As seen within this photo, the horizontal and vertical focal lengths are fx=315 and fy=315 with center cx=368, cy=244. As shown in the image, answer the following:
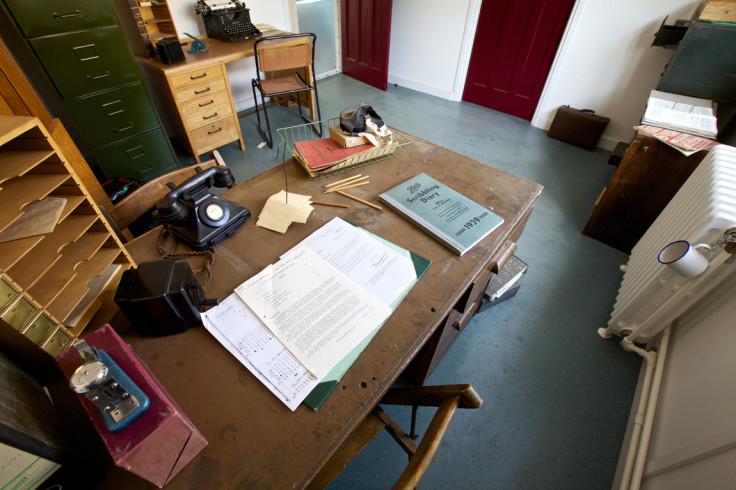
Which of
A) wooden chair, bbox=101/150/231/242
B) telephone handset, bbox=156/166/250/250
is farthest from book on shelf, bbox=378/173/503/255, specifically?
wooden chair, bbox=101/150/231/242

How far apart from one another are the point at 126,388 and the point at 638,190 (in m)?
2.54

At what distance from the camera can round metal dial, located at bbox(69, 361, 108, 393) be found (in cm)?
48

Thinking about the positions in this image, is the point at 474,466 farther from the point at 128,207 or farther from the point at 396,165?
the point at 128,207

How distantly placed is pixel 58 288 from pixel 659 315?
215cm

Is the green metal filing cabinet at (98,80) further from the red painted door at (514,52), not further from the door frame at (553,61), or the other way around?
the red painted door at (514,52)

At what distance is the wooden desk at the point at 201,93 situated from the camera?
2342 millimetres

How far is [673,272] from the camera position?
51.1 inches

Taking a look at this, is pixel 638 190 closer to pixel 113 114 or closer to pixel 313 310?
pixel 313 310

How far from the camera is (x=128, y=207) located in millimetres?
1108

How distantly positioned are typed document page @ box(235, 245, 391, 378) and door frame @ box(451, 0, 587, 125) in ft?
11.4

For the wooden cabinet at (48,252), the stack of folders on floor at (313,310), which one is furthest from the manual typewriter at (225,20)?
the stack of folders on floor at (313,310)

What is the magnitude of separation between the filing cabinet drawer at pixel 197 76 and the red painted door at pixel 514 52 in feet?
9.05

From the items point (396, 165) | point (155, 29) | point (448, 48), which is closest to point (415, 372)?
point (396, 165)

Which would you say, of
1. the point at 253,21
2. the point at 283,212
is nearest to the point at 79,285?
the point at 283,212
